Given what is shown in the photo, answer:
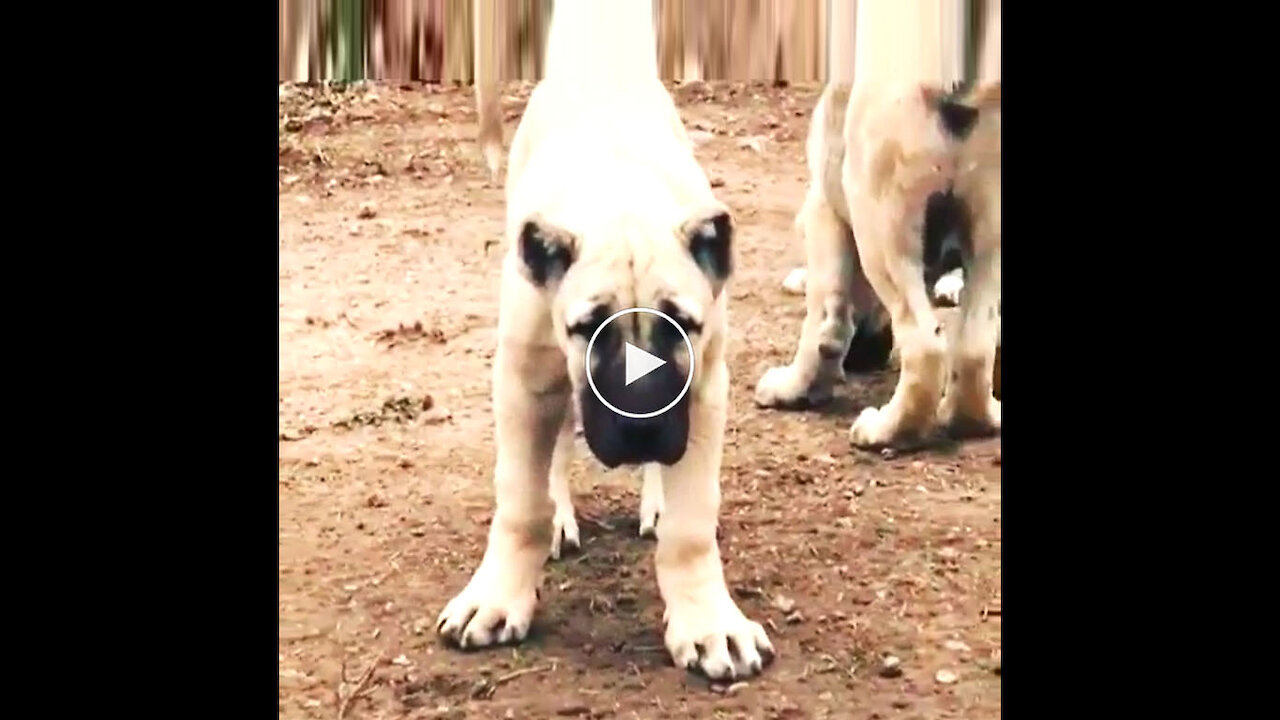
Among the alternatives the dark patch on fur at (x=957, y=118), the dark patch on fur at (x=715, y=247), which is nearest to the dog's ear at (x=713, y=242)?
the dark patch on fur at (x=715, y=247)

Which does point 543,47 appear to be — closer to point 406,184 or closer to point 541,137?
point 541,137

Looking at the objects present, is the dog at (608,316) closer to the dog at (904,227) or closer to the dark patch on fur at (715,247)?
the dark patch on fur at (715,247)

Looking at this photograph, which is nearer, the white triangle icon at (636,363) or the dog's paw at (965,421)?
the white triangle icon at (636,363)

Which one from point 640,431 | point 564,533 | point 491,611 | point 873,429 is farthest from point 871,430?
point 491,611

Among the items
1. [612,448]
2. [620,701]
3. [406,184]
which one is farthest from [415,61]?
[620,701]

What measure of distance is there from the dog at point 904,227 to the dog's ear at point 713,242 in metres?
0.13

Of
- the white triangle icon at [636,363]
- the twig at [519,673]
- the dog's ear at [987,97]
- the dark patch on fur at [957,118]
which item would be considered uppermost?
the dog's ear at [987,97]

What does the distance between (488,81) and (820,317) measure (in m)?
0.55

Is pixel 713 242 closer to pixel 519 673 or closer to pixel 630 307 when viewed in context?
pixel 630 307

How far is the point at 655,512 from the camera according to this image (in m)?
2.00

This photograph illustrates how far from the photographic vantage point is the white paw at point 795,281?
2.03 m

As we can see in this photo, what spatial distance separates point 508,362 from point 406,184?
292 millimetres

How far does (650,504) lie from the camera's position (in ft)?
6.57

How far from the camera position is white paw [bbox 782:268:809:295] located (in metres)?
2.03
